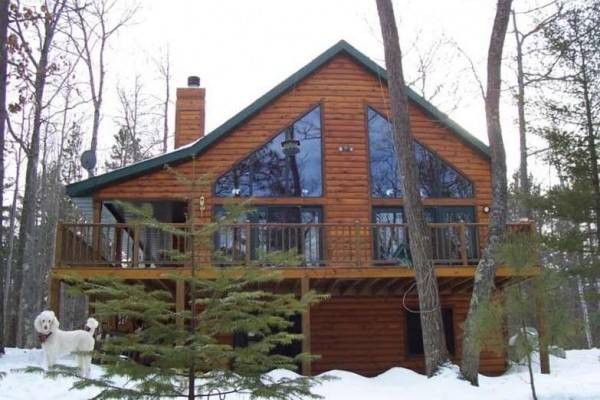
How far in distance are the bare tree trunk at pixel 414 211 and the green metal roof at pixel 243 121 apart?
3396mm

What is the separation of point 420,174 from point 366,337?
359cm

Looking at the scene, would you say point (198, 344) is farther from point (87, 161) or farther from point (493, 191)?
point (87, 161)

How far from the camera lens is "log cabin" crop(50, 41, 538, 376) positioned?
12711 mm

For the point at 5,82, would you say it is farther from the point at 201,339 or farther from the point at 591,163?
the point at 591,163

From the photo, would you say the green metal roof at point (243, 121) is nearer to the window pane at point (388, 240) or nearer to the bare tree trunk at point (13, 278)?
the window pane at point (388, 240)

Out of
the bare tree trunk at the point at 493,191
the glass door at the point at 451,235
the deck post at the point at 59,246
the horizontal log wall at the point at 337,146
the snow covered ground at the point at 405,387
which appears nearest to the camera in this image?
the snow covered ground at the point at 405,387

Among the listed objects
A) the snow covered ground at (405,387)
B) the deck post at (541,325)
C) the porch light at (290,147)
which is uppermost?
the porch light at (290,147)

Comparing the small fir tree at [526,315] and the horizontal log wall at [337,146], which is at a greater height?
the horizontal log wall at [337,146]

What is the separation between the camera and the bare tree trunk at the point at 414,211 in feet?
31.0

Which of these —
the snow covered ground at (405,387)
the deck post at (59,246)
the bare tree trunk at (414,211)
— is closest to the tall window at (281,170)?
the deck post at (59,246)

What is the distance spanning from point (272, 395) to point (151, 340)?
1003mm

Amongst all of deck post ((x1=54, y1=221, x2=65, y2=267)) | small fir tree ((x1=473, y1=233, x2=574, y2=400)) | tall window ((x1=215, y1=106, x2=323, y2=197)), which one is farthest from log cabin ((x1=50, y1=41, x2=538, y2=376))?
small fir tree ((x1=473, y1=233, x2=574, y2=400))

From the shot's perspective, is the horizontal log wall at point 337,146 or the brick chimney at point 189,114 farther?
the brick chimney at point 189,114

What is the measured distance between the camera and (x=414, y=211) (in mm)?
9906
